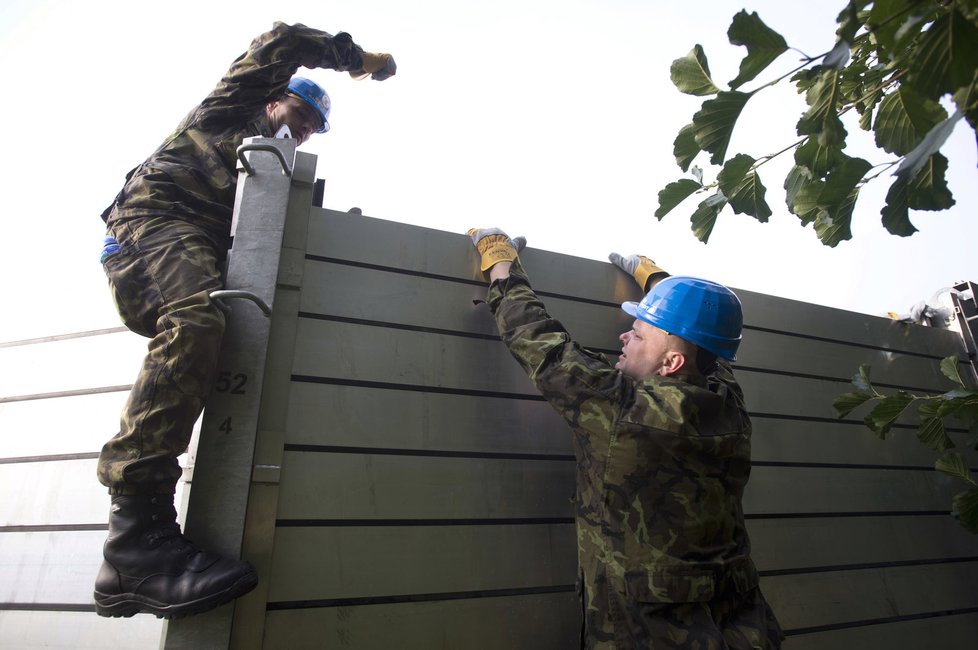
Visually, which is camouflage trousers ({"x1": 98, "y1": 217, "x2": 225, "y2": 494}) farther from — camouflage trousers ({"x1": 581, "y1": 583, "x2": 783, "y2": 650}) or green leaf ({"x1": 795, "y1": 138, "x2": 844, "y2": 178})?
green leaf ({"x1": 795, "y1": 138, "x2": 844, "y2": 178})

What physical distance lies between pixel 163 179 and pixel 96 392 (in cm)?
153

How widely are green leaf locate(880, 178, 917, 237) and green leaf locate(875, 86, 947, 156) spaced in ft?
0.71

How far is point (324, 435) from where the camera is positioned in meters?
2.22

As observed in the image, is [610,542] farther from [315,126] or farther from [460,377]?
[315,126]

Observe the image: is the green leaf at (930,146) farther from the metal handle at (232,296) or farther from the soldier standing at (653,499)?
the metal handle at (232,296)

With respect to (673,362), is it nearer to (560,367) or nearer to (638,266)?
(560,367)

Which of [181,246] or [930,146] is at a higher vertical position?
[181,246]

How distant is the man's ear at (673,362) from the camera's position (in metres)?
2.31

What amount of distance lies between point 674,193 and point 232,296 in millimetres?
1481

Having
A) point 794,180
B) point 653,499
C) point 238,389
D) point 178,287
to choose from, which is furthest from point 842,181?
point 178,287

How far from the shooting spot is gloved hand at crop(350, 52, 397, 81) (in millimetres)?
2783

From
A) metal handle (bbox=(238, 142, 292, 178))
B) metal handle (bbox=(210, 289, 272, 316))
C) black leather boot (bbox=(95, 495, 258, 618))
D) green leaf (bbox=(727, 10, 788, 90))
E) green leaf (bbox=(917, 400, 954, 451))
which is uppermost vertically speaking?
metal handle (bbox=(238, 142, 292, 178))

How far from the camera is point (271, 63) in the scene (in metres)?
2.45

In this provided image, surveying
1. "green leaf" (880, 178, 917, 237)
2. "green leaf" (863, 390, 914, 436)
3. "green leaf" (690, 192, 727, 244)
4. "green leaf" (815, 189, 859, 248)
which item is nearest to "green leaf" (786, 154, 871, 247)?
"green leaf" (815, 189, 859, 248)
